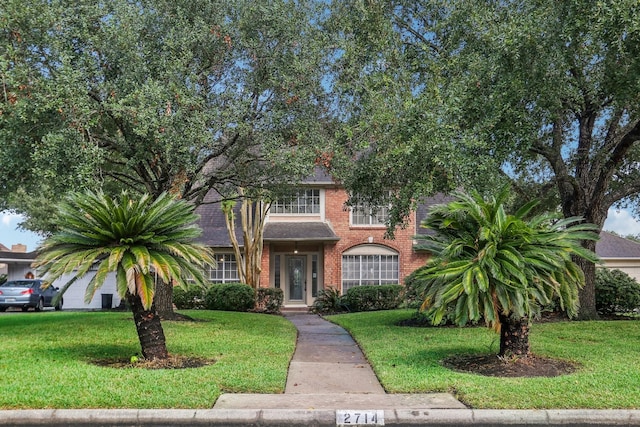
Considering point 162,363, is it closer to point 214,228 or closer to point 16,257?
point 214,228

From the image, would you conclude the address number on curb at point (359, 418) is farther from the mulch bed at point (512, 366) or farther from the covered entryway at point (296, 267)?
the covered entryway at point (296, 267)

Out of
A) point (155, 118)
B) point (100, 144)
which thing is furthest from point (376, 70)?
point (100, 144)

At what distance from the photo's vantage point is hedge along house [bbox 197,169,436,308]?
24.0m

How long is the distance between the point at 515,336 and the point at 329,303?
13.9 meters

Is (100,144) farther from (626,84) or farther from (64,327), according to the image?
(626,84)

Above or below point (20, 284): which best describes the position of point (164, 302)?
below

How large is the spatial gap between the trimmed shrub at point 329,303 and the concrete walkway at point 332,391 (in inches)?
420

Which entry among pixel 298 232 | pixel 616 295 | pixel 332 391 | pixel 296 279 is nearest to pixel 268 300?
pixel 298 232

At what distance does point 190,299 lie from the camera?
71.5ft

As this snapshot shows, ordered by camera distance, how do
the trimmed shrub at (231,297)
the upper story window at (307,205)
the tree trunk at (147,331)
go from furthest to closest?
the upper story window at (307,205)
the trimmed shrub at (231,297)
the tree trunk at (147,331)

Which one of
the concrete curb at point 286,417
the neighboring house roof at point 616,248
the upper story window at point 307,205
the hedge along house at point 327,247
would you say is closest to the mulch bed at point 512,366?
the concrete curb at point 286,417

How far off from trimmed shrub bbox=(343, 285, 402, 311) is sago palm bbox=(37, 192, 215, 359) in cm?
1283

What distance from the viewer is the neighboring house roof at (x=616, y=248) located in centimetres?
2733

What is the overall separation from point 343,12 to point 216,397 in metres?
10.1
